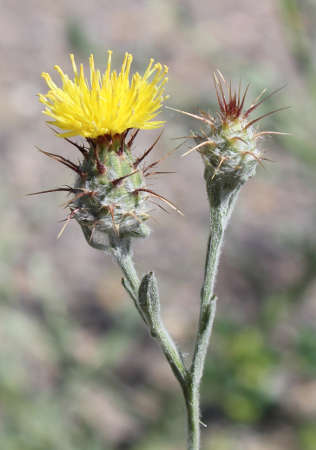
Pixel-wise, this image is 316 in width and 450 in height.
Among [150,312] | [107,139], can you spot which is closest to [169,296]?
[150,312]

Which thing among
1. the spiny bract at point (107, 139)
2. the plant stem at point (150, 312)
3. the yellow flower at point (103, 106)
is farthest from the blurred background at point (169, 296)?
the yellow flower at point (103, 106)

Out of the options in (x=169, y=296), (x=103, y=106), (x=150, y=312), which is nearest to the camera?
(x=103, y=106)

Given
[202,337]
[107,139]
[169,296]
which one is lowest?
[202,337]

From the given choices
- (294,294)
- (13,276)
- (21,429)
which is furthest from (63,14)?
(21,429)

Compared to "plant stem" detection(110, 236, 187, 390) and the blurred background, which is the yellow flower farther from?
the blurred background

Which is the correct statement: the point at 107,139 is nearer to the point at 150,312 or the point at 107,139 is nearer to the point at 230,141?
the point at 230,141

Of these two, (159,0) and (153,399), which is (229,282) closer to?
(153,399)
